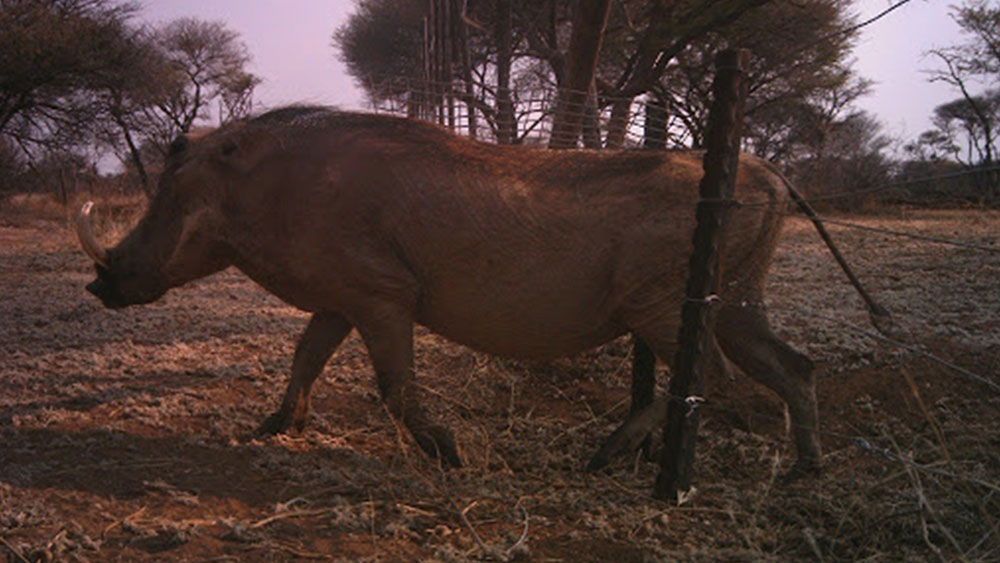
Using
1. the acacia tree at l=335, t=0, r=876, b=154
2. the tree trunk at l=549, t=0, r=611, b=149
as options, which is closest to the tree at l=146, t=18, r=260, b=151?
the acacia tree at l=335, t=0, r=876, b=154

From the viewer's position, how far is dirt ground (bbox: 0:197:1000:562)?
7.02ft

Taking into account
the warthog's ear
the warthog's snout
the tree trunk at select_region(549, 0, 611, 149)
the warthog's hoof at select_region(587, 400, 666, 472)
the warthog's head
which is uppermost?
the tree trunk at select_region(549, 0, 611, 149)

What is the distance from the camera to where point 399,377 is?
2.98 m

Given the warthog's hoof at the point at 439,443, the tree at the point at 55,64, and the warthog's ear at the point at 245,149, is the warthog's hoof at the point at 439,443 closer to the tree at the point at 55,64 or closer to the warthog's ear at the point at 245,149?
the warthog's ear at the point at 245,149

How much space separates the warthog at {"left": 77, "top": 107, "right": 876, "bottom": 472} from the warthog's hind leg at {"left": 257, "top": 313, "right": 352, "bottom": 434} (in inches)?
7.3

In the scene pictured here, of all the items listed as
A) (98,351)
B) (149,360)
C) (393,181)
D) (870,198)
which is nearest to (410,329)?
(393,181)

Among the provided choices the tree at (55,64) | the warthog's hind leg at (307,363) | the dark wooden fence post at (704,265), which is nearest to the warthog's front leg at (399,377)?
the warthog's hind leg at (307,363)

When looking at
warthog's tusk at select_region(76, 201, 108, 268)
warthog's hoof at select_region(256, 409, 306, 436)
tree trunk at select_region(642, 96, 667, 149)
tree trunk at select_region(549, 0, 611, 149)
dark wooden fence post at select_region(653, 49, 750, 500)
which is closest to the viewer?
dark wooden fence post at select_region(653, 49, 750, 500)

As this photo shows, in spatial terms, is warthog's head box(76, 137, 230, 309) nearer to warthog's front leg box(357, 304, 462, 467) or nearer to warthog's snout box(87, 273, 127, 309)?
warthog's snout box(87, 273, 127, 309)

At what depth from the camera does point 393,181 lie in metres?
3.06

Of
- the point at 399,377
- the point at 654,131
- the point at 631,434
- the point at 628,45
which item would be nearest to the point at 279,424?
the point at 399,377

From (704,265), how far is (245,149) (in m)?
1.87

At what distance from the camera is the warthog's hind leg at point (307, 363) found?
10.7ft

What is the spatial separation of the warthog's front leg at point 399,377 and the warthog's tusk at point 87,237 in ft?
3.69
